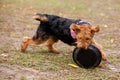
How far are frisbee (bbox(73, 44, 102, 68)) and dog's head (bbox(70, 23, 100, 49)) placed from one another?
0.22 meters

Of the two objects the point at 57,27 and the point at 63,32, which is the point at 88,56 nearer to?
the point at 63,32

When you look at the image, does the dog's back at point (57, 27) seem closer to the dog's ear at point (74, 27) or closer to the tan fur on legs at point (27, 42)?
the tan fur on legs at point (27, 42)

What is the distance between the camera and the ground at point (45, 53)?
275 inches

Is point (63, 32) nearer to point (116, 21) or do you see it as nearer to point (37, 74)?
point (37, 74)

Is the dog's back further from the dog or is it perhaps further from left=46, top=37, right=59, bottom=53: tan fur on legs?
left=46, top=37, right=59, bottom=53: tan fur on legs

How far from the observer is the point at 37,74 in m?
6.94

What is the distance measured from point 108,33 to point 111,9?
22.3 feet

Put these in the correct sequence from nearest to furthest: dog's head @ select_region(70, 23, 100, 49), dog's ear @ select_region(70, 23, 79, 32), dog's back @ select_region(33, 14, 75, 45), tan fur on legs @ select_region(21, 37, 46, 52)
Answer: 1. dog's head @ select_region(70, 23, 100, 49)
2. dog's ear @ select_region(70, 23, 79, 32)
3. dog's back @ select_region(33, 14, 75, 45)
4. tan fur on legs @ select_region(21, 37, 46, 52)

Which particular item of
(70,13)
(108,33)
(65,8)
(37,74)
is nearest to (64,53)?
(37,74)

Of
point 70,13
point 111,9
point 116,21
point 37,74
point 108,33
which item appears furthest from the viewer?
point 111,9

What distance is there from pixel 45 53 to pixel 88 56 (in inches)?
59.8

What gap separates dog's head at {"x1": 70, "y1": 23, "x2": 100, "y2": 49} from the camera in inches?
274

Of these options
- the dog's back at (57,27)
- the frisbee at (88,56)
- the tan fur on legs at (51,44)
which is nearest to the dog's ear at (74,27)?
the frisbee at (88,56)

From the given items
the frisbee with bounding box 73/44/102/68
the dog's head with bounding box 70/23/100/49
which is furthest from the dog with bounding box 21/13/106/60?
the frisbee with bounding box 73/44/102/68
